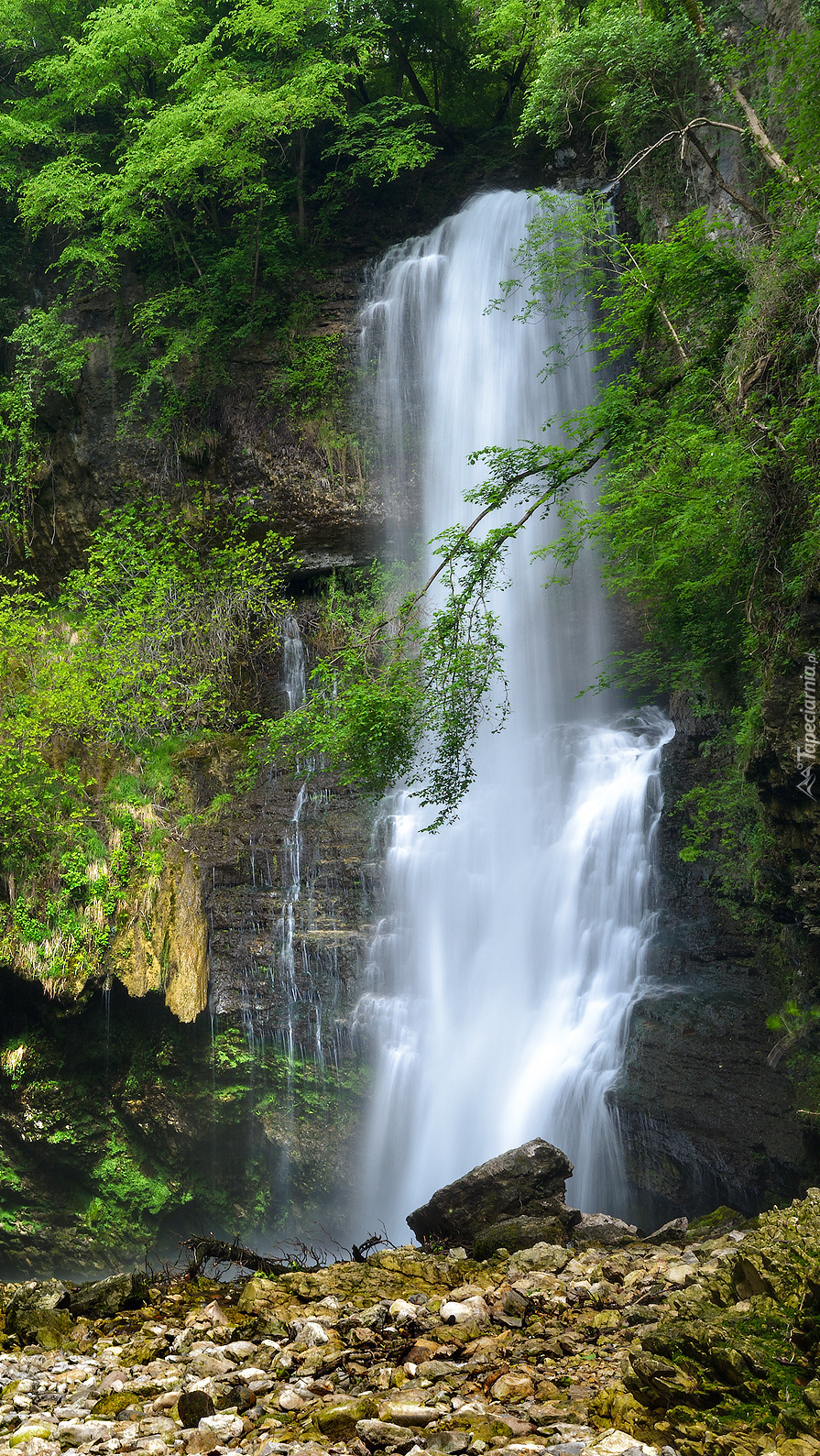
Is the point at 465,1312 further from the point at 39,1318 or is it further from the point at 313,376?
the point at 313,376

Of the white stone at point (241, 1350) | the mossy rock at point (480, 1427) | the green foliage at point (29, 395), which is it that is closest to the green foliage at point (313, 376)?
the green foliage at point (29, 395)

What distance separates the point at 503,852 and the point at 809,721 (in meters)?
6.18

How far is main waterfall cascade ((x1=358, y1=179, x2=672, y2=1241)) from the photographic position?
33.6 ft

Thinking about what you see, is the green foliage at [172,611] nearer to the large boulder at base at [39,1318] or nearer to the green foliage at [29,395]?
the green foliage at [29,395]

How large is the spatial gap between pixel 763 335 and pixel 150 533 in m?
9.92

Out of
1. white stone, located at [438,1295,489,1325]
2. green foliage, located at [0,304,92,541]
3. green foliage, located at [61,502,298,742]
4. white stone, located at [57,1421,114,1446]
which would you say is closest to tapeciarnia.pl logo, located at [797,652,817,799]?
white stone, located at [438,1295,489,1325]

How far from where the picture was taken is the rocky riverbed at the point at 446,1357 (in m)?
3.09

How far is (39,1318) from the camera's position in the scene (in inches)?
215

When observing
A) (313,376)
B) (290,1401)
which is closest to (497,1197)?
→ (290,1401)

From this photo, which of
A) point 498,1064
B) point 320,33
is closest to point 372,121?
point 320,33

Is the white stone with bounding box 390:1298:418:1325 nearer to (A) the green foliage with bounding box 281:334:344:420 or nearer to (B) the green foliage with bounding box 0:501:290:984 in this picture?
(B) the green foliage with bounding box 0:501:290:984

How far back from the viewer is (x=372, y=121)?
47.1ft

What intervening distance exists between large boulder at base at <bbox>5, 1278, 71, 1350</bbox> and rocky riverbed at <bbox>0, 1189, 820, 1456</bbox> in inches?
0.4

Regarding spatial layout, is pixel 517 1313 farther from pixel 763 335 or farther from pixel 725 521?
pixel 763 335
